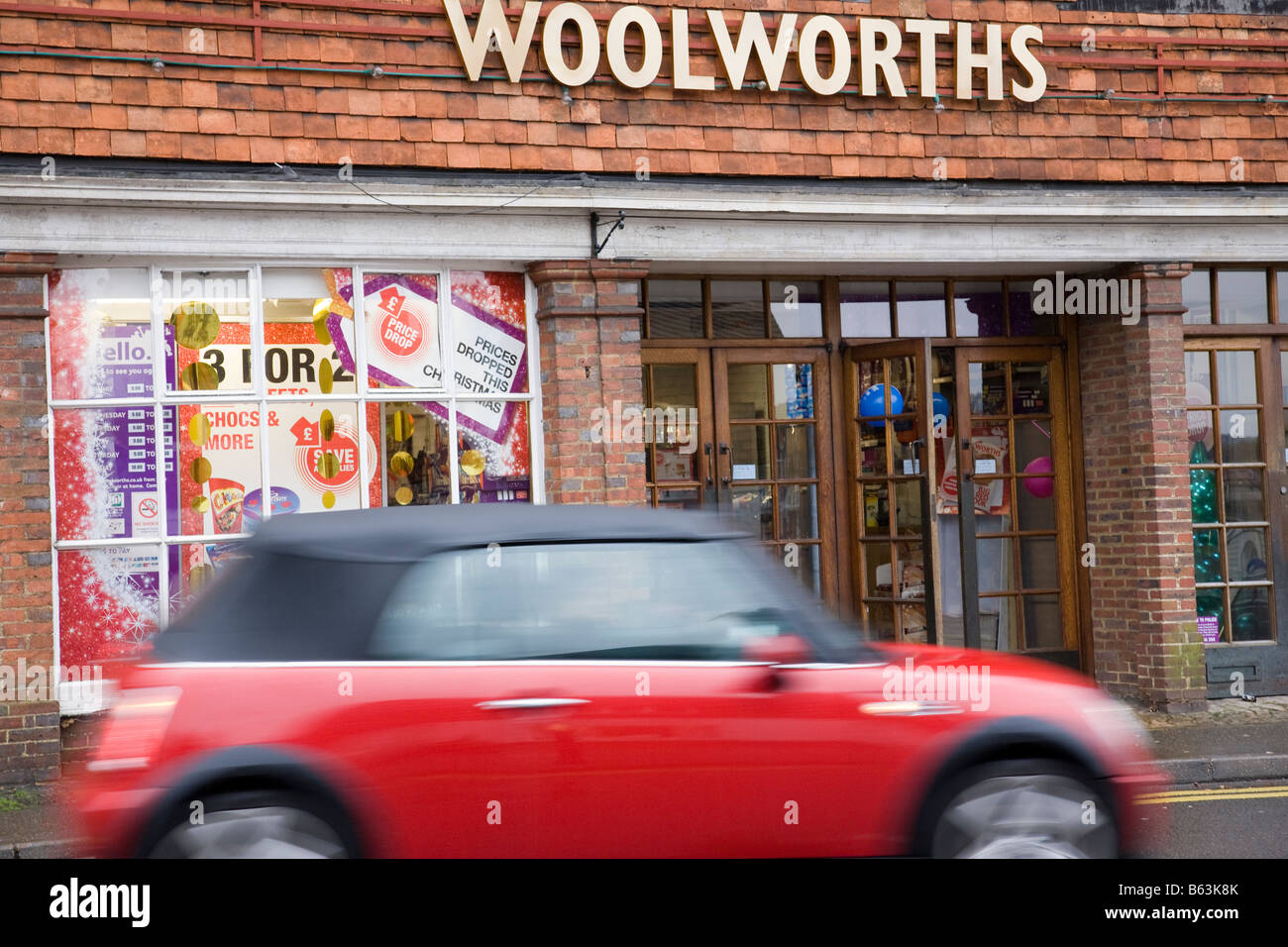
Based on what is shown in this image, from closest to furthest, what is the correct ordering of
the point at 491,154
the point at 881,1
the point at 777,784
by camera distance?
the point at 777,784 → the point at 491,154 → the point at 881,1

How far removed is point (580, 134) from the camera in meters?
9.79

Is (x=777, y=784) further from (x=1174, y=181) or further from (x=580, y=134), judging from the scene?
(x=1174, y=181)

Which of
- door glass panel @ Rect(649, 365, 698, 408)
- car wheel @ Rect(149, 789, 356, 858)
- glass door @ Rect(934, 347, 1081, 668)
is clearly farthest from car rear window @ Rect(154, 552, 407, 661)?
glass door @ Rect(934, 347, 1081, 668)

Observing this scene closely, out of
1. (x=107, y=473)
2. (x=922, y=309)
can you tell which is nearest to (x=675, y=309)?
(x=922, y=309)

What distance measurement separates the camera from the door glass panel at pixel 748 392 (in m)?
10.9

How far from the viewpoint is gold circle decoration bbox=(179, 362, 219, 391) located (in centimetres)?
916

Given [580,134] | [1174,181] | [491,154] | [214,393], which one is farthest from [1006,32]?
[214,393]

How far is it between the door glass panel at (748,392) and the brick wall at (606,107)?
1646 mm

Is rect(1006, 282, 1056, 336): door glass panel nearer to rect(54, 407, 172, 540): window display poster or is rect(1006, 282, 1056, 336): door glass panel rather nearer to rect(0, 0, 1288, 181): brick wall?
rect(0, 0, 1288, 181): brick wall

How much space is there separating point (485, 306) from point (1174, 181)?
5.76 m

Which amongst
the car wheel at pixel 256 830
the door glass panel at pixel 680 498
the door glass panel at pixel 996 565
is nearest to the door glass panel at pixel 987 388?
the door glass panel at pixel 996 565

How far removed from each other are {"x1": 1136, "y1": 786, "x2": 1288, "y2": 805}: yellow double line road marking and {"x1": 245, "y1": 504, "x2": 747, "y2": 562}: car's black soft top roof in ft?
14.8

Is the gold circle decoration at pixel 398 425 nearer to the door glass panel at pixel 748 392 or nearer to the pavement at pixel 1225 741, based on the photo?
the door glass panel at pixel 748 392

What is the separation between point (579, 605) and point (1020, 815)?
68.8 inches
